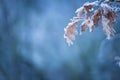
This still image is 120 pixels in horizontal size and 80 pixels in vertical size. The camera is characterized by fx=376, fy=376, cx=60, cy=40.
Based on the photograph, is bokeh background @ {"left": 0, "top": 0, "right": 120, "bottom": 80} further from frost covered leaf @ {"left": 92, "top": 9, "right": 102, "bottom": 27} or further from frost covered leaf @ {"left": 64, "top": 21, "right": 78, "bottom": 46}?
frost covered leaf @ {"left": 92, "top": 9, "right": 102, "bottom": 27}

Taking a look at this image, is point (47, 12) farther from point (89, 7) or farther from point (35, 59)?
point (89, 7)

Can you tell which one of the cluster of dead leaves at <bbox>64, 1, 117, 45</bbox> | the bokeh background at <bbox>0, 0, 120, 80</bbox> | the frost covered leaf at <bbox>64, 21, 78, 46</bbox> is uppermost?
the bokeh background at <bbox>0, 0, 120, 80</bbox>

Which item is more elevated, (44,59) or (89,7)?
(44,59)

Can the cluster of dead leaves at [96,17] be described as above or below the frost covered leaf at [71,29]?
above

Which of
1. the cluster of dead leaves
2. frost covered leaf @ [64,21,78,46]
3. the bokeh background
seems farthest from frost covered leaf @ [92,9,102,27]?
the bokeh background

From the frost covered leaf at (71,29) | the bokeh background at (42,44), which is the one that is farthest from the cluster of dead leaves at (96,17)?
the bokeh background at (42,44)

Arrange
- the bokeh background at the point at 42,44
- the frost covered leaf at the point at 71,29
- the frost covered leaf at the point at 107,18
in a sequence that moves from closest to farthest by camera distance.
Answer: the frost covered leaf at the point at 107,18, the frost covered leaf at the point at 71,29, the bokeh background at the point at 42,44

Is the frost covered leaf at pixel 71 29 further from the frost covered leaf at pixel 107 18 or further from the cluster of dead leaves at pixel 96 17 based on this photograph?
the frost covered leaf at pixel 107 18

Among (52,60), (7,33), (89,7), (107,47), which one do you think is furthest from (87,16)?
(52,60)
